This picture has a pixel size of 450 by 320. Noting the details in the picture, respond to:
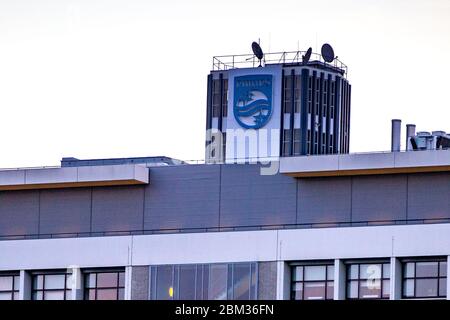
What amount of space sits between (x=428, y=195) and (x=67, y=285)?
25276 millimetres

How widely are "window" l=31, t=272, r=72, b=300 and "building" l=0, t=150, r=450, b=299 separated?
0.29 ft

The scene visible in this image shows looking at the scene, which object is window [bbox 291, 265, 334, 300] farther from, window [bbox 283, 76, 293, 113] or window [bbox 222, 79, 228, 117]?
window [bbox 222, 79, 228, 117]

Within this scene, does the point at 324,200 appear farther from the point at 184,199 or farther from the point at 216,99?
the point at 216,99

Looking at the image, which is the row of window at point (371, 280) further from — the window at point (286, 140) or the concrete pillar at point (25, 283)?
the window at point (286, 140)

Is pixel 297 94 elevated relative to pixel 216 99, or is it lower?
elevated

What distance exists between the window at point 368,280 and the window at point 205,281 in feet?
20.6

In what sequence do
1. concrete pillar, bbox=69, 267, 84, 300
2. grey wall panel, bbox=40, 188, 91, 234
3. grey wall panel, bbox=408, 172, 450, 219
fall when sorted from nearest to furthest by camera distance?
1. grey wall panel, bbox=408, 172, 450, 219
2. concrete pillar, bbox=69, 267, 84, 300
3. grey wall panel, bbox=40, 188, 91, 234

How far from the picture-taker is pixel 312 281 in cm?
8856

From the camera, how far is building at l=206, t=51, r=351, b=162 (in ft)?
599

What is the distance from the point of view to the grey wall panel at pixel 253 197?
93625 mm

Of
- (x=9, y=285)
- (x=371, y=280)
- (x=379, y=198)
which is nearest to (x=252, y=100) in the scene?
(x=9, y=285)

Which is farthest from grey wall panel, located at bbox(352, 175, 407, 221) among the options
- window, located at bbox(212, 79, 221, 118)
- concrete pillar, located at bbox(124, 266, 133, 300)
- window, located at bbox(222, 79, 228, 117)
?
window, located at bbox(212, 79, 221, 118)

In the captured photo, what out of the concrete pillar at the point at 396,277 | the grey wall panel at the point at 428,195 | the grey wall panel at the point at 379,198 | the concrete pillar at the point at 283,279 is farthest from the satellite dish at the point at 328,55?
the concrete pillar at the point at 396,277
